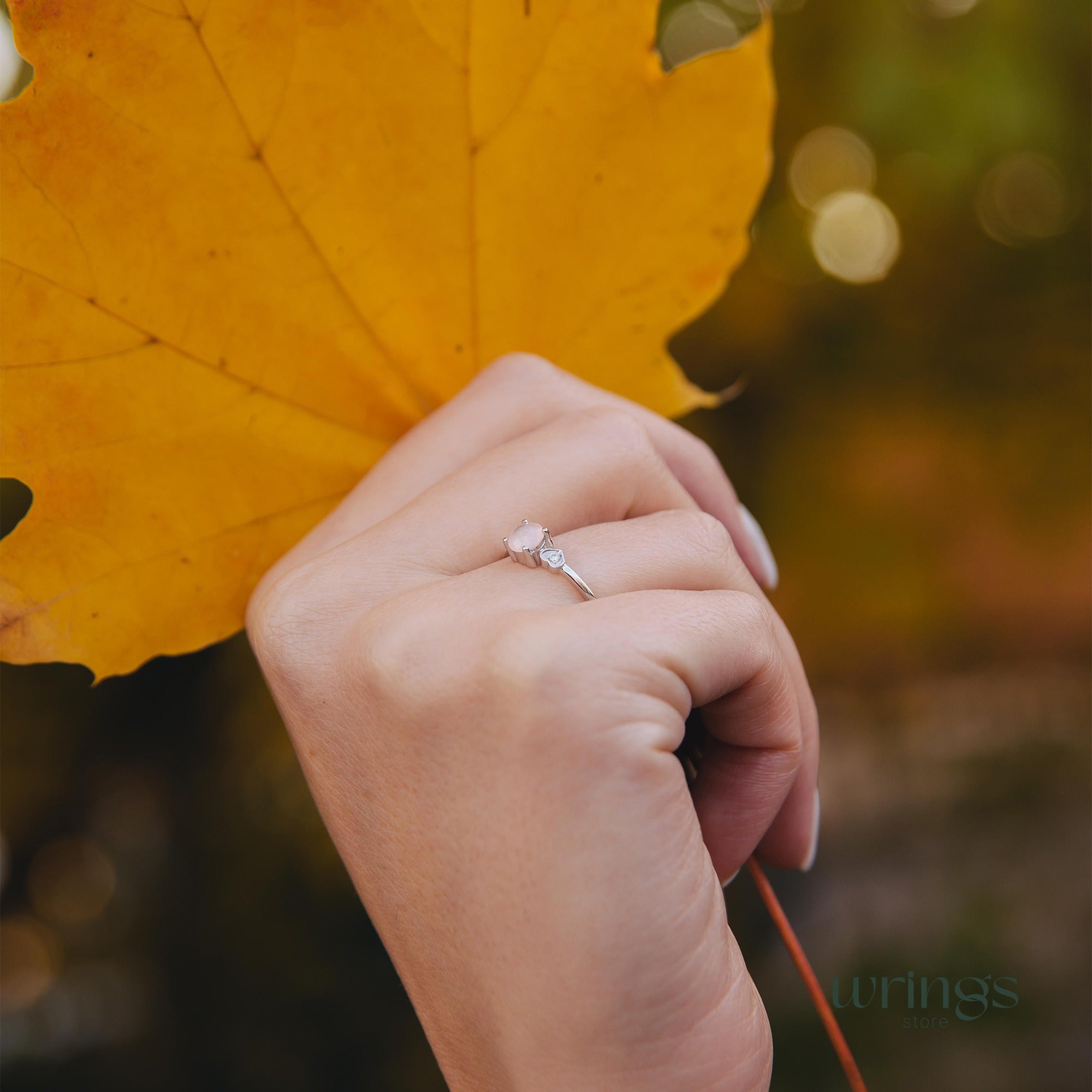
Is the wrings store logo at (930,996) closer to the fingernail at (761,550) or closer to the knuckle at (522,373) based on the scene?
the fingernail at (761,550)

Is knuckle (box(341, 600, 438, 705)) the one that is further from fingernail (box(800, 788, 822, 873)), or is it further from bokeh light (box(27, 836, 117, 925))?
bokeh light (box(27, 836, 117, 925))

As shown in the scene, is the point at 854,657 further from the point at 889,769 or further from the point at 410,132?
the point at 410,132

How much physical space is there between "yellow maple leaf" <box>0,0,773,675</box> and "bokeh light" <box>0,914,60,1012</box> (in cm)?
108

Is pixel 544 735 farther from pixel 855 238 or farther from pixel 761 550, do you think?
pixel 855 238

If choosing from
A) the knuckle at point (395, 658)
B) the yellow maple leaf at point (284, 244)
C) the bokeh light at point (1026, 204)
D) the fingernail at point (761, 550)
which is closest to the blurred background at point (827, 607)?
the bokeh light at point (1026, 204)

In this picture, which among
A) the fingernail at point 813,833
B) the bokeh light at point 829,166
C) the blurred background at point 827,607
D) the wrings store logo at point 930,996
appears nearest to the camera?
the fingernail at point 813,833

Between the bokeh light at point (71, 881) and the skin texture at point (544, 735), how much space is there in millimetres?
949

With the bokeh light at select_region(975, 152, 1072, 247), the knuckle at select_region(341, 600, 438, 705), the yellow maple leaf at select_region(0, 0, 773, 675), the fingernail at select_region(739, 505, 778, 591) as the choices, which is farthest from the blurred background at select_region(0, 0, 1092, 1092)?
the knuckle at select_region(341, 600, 438, 705)

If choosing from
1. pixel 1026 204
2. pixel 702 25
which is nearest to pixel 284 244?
pixel 702 25

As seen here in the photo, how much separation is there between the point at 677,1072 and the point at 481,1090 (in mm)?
154

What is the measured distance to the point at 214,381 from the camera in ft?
2.03

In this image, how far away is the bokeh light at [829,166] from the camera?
1.29 metres

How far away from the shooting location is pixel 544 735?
43cm

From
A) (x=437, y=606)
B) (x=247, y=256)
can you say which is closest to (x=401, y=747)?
(x=437, y=606)
